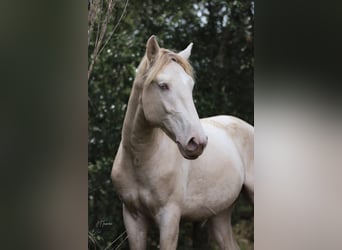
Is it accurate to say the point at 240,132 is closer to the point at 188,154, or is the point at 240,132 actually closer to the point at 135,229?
the point at 188,154

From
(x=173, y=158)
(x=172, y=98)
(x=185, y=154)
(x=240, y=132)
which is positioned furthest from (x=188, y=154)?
(x=240, y=132)

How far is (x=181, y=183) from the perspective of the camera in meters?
3.19

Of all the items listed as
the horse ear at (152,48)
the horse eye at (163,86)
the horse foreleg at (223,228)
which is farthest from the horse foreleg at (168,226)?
the horse ear at (152,48)

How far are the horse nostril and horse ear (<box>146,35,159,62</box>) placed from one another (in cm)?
45

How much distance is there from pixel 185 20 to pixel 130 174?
85 cm

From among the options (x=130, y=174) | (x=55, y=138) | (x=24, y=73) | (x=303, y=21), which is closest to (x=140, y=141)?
(x=130, y=174)

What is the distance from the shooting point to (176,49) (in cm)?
324

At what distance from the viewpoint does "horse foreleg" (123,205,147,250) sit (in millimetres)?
3205

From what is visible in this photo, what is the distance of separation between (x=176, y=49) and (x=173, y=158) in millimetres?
564

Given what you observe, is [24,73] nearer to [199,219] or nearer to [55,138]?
[55,138]

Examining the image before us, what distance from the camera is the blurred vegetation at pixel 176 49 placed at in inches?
128

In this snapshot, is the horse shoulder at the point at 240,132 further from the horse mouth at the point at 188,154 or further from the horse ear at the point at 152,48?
the horse ear at the point at 152,48

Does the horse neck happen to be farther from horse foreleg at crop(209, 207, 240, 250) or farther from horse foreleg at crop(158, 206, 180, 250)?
horse foreleg at crop(209, 207, 240, 250)

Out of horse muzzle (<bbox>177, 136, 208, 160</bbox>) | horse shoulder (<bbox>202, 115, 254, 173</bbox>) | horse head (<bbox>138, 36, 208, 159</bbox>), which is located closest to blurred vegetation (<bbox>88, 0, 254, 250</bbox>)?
horse shoulder (<bbox>202, 115, 254, 173</bbox>)
